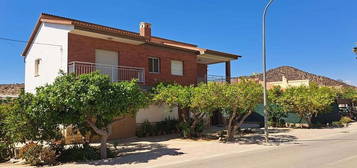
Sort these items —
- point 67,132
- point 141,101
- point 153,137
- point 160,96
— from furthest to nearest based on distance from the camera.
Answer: point 153,137 → point 160,96 → point 67,132 → point 141,101

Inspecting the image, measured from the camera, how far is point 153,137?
17.6 m

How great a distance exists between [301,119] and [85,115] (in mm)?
18943

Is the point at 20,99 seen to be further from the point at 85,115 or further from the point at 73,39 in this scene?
the point at 73,39

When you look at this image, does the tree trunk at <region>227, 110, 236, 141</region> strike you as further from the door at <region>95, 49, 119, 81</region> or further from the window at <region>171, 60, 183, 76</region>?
the door at <region>95, 49, 119, 81</region>

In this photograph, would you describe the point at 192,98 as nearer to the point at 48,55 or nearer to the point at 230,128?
the point at 230,128

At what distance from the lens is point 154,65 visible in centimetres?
1950

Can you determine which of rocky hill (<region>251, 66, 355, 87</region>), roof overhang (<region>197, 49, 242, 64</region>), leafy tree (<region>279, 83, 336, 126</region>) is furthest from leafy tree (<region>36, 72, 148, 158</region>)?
rocky hill (<region>251, 66, 355, 87</region>)

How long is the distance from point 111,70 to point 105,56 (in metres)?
0.89

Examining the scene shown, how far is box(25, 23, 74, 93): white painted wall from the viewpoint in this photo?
15.4 m

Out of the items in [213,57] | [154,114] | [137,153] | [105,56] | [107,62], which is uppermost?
[213,57]

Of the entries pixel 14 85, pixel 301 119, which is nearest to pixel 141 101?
pixel 301 119

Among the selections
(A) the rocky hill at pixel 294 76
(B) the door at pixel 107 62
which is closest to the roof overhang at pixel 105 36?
(B) the door at pixel 107 62

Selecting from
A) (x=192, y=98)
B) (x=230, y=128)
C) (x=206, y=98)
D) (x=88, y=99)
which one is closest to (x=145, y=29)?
(x=192, y=98)

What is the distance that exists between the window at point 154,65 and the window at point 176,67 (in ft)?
4.22
